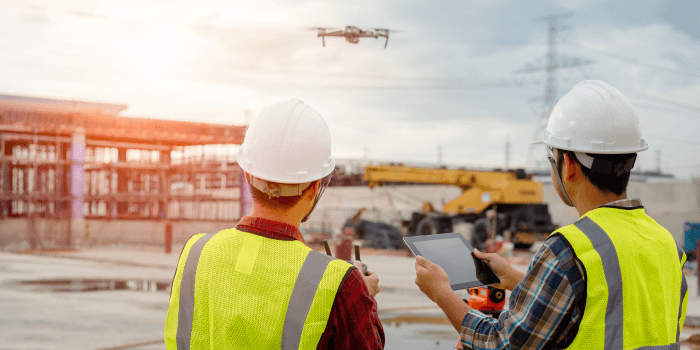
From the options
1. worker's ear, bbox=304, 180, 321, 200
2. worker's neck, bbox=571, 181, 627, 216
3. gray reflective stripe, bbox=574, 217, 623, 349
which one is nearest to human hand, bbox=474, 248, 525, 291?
worker's neck, bbox=571, 181, 627, 216

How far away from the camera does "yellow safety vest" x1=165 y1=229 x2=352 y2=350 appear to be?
1.76 metres

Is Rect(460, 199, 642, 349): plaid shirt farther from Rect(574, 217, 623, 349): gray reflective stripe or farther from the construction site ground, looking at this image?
the construction site ground

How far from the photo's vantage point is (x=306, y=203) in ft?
6.84

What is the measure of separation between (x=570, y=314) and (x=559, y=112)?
793 mm

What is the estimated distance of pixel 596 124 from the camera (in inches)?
87.4

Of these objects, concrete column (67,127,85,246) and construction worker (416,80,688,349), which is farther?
concrete column (67,127,85,246)

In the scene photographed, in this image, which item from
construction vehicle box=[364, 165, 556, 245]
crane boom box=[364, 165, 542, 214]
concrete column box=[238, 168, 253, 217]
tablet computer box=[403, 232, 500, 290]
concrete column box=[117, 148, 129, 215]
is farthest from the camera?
concrete column box=[117, 148, 129, 215]

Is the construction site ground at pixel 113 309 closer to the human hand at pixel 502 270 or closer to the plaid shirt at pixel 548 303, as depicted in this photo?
the human hand at pixel 502 270

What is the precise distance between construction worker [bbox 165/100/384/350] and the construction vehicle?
2218cm

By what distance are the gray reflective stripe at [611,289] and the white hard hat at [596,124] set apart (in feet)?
1.22

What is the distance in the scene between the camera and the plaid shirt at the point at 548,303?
1901mm

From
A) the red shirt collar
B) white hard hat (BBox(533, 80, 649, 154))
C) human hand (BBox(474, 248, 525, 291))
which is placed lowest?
human hand (BBox(474, 248, 525, 291))

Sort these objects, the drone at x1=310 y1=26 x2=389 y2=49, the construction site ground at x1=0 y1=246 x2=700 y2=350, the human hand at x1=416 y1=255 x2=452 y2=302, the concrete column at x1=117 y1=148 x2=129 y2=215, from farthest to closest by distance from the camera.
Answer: the concrete column at x1=117 y1=148 x2=129 y2=215
the drone at x1=310 y1=26 x2=389 y2=49
the construction site ground at x1=0 y1=246 x2=700 y2=350
the human hand at x1=416 y1=255 x2=452 y2=302

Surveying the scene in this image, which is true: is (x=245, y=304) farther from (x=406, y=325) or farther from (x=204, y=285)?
(x=406, y=325)
